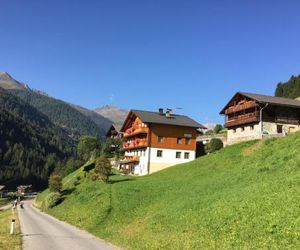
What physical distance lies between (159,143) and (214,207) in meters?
44.3

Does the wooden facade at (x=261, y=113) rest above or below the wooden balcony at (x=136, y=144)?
above

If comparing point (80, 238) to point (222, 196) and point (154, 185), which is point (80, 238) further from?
point (154, 185)

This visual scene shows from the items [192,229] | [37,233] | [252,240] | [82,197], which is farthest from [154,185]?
[252,240]

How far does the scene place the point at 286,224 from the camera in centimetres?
1731

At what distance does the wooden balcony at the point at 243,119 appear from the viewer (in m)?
66.2

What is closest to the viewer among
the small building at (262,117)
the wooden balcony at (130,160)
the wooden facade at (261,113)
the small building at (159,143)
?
the small building at (262,117)

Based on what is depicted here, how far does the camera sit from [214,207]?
23.8 meters

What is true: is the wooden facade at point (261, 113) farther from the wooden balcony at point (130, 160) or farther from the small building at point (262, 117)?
the wooden balcony at point (130, 160)

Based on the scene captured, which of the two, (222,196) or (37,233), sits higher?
(222,196)

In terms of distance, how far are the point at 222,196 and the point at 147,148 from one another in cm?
4130

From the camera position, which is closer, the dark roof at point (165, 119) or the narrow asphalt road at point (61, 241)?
the narrow asphalt road at point (61, 241)

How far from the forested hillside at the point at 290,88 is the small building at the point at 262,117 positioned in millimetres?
67391

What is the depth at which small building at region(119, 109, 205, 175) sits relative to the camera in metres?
67.1

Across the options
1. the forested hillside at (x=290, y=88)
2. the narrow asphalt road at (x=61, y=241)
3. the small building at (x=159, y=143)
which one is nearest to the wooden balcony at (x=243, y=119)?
the small building at (x=159, y=143)
